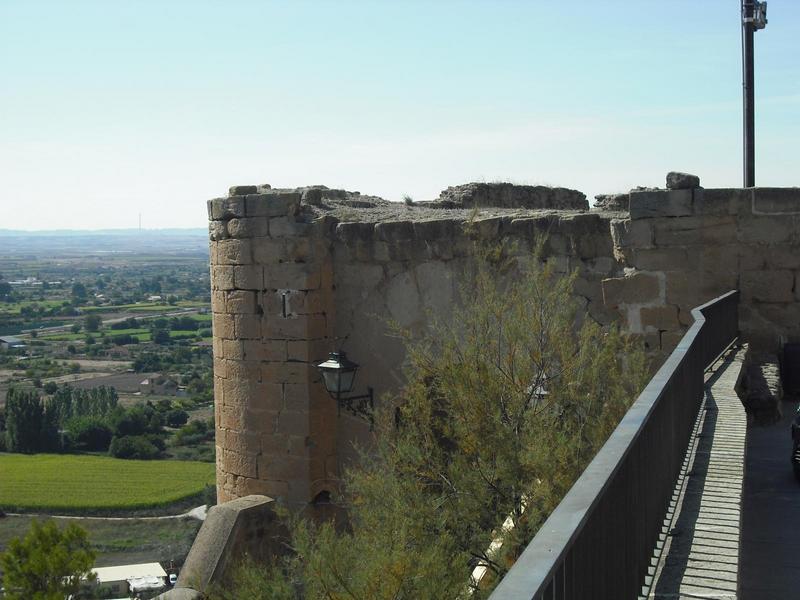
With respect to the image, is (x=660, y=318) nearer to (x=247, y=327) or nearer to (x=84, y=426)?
(x=247, y=327)

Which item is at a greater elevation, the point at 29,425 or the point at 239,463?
the point at 239,463

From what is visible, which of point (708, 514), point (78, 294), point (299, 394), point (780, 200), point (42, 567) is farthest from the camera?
point (78, 294)

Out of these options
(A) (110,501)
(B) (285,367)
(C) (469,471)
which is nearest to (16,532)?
(A) (110,501)

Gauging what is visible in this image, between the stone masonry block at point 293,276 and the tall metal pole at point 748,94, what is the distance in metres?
4.18

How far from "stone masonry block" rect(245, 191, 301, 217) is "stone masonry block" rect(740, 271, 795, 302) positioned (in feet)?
11.8

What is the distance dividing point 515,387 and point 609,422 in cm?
67

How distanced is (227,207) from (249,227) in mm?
284

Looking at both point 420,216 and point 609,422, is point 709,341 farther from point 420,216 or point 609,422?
point 420,216

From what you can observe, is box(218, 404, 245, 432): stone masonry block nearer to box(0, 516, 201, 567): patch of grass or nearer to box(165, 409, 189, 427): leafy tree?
box(0, 516, 201, 567): patch of grass

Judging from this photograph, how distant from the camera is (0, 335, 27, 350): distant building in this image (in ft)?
343

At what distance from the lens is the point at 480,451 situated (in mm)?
5770

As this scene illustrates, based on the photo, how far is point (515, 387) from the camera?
6105 mm

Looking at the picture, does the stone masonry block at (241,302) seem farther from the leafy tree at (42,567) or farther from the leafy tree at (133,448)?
the leafy tree at (133,448)

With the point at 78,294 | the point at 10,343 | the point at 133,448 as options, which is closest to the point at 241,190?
the point at 133,448
